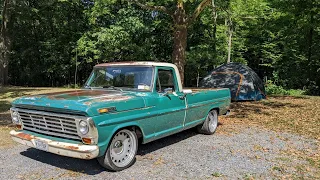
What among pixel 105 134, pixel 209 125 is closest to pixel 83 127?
pixel 105 134

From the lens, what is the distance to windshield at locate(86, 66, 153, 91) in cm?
528

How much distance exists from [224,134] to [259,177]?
288 cm

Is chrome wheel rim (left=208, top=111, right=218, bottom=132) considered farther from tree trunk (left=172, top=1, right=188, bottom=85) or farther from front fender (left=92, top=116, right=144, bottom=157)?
tree trunk (left=172, top=1, right=188, bottom=85)

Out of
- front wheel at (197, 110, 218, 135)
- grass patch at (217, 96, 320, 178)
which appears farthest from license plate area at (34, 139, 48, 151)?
front wheel at (197, 110, 218, 135)

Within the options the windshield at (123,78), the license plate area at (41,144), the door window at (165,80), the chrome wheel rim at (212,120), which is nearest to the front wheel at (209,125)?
the chrome wheel rim at (212,120)

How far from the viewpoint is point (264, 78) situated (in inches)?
1142

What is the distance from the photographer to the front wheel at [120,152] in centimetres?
439

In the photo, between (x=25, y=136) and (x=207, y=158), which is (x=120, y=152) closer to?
(x=25, y=136)

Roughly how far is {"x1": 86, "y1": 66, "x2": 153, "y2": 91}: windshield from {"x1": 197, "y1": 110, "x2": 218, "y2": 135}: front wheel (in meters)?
2.41

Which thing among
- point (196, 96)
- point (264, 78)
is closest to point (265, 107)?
point (196, 96)

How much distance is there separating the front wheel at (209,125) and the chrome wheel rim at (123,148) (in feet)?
8.81

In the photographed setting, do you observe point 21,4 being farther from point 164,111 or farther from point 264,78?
point 264,78

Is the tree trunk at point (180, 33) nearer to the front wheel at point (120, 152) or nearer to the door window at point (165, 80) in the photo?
the door window at point (165, 80)

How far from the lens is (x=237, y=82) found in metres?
13.5
